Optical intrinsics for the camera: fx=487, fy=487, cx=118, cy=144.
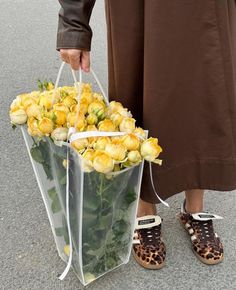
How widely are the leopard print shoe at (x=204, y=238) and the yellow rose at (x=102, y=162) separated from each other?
61 centimetres

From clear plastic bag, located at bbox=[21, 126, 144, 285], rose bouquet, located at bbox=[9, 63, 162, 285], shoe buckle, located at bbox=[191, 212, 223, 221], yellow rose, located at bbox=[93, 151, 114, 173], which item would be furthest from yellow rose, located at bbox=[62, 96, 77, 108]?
shoe buckle, located at bbox=[191, 212, 223, 221]

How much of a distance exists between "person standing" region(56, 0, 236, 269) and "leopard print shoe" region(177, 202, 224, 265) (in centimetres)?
21

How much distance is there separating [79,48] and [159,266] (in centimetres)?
76

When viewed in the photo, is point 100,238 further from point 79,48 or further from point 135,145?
point 79,48

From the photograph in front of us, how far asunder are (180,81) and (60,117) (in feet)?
1.14

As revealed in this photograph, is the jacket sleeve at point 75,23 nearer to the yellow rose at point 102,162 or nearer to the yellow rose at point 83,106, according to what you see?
the yellow rose at point 83,106

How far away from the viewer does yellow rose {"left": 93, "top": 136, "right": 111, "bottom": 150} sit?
1.22 meters

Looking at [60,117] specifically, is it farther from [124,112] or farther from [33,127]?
[124,112]

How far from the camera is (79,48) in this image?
1.30 m

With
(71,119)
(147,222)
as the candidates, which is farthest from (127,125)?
(147,222)

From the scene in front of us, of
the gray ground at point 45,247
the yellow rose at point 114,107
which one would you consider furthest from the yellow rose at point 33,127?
the gray ground at point 45,247

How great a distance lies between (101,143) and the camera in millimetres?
1219

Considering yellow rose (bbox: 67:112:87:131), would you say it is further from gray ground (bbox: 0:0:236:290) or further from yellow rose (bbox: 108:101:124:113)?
gray ground (bbox: 0:0:236:290)

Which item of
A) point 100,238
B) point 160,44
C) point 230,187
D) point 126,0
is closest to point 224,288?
point 230,187
